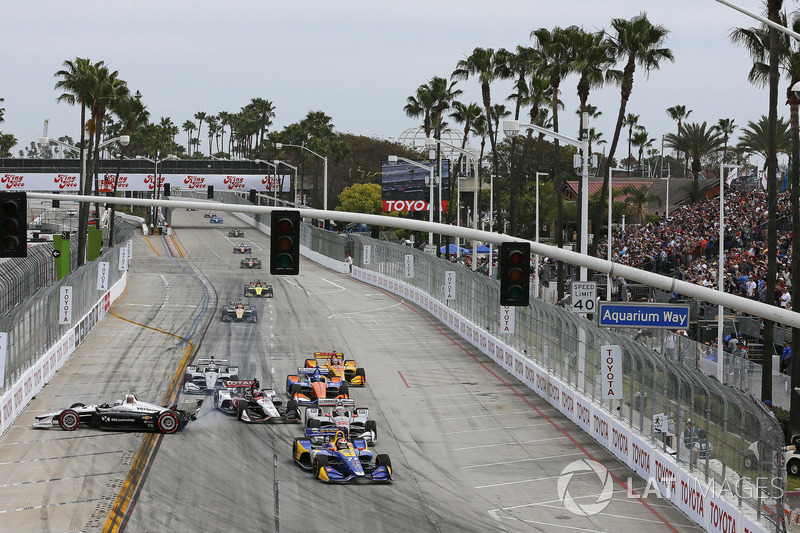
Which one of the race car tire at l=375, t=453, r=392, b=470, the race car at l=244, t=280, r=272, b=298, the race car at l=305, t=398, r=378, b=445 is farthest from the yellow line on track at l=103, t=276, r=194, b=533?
the race car at l=244, t=280, r=272, b=298

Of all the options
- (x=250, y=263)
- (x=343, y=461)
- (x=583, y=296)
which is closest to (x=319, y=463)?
(x=343, y=461)

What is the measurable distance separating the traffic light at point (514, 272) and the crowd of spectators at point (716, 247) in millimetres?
22890

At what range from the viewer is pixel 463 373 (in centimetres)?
3869

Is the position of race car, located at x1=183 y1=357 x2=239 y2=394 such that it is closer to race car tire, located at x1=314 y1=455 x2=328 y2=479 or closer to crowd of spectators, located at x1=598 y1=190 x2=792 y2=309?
race car tire, located at x1=314 y1=455 x2=328 y2=479

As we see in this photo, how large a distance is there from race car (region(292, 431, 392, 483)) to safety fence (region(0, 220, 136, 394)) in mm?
8842

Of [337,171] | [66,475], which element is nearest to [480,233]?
Result: [66,475]

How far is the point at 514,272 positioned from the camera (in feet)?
50.9

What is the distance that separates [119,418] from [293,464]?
582cm

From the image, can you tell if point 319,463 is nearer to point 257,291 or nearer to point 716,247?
point 257,291

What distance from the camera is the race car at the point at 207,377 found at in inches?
1302

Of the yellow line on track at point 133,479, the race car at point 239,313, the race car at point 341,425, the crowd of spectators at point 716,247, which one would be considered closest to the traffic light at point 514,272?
the yellow line on track at point 133,479

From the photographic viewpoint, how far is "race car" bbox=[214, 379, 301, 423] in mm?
29734

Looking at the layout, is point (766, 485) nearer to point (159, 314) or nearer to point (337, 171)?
point (159, 314)

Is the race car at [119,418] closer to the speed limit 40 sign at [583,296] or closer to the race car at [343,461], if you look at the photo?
the race car at [343,461]
